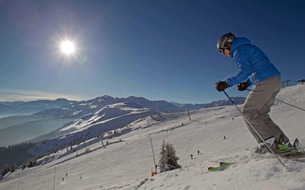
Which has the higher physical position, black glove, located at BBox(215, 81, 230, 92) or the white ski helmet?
the white ski helmet

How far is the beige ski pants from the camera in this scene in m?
5.31

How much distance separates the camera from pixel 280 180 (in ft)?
12.1

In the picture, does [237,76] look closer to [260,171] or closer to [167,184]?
[260,171]

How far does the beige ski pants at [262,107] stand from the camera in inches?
209

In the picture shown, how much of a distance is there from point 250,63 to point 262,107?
102 centimetres

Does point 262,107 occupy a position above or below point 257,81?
below

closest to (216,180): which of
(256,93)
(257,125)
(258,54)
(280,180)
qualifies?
(280,180)

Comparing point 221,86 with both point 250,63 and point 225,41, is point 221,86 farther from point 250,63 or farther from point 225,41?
point 225,41

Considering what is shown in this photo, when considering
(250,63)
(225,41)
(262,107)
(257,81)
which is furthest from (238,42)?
(262,107)

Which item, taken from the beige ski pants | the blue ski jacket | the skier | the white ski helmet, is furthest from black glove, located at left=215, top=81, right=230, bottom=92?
the white ski helmet

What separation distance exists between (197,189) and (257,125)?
79.3 inches

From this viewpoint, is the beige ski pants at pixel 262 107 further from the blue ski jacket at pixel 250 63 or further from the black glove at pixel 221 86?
the black glove at pixel 221 86

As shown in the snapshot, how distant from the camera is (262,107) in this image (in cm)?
554

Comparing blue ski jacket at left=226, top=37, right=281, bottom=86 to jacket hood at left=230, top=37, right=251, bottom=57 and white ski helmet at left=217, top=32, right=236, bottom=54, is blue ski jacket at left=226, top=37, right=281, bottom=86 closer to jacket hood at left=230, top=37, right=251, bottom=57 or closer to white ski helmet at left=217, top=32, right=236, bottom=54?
jacket hood at left=230, top=37, right=251, bottom=57
